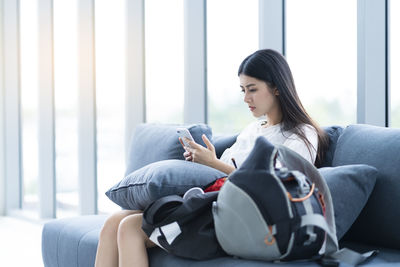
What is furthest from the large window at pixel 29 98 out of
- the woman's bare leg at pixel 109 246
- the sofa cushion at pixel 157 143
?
the woman's bare leg at pixel 109 246

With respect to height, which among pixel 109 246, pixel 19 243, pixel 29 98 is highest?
pixel 29 98

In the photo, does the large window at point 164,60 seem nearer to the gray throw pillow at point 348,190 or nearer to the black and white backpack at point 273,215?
the gray throw pillow at point 348,190

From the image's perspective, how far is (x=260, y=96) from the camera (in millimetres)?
2154

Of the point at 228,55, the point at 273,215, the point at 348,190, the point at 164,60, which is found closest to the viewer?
the point at 273,215

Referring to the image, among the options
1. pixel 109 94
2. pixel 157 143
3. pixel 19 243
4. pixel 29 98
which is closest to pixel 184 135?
pixel 157 143

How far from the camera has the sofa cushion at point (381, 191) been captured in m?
1.71

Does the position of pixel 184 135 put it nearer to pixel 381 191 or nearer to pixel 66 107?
pixel 381 191

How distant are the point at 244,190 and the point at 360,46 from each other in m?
1.40

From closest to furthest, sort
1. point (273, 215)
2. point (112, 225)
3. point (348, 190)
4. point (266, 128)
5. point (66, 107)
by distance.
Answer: point (273, 215)
point (348, 190)
point (112, 225)
point (266, 128)
point (66, 107)

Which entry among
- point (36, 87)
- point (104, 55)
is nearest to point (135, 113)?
point (104, 55)

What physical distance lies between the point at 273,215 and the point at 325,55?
1.55 m

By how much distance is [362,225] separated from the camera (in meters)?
1.79

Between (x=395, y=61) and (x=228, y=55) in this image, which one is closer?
(x=395, y=61)

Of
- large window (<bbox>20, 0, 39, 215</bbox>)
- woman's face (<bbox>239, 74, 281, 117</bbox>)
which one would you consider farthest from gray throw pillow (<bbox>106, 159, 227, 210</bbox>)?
large window (<bbox>20, 0, 39, 215</bbox>)
